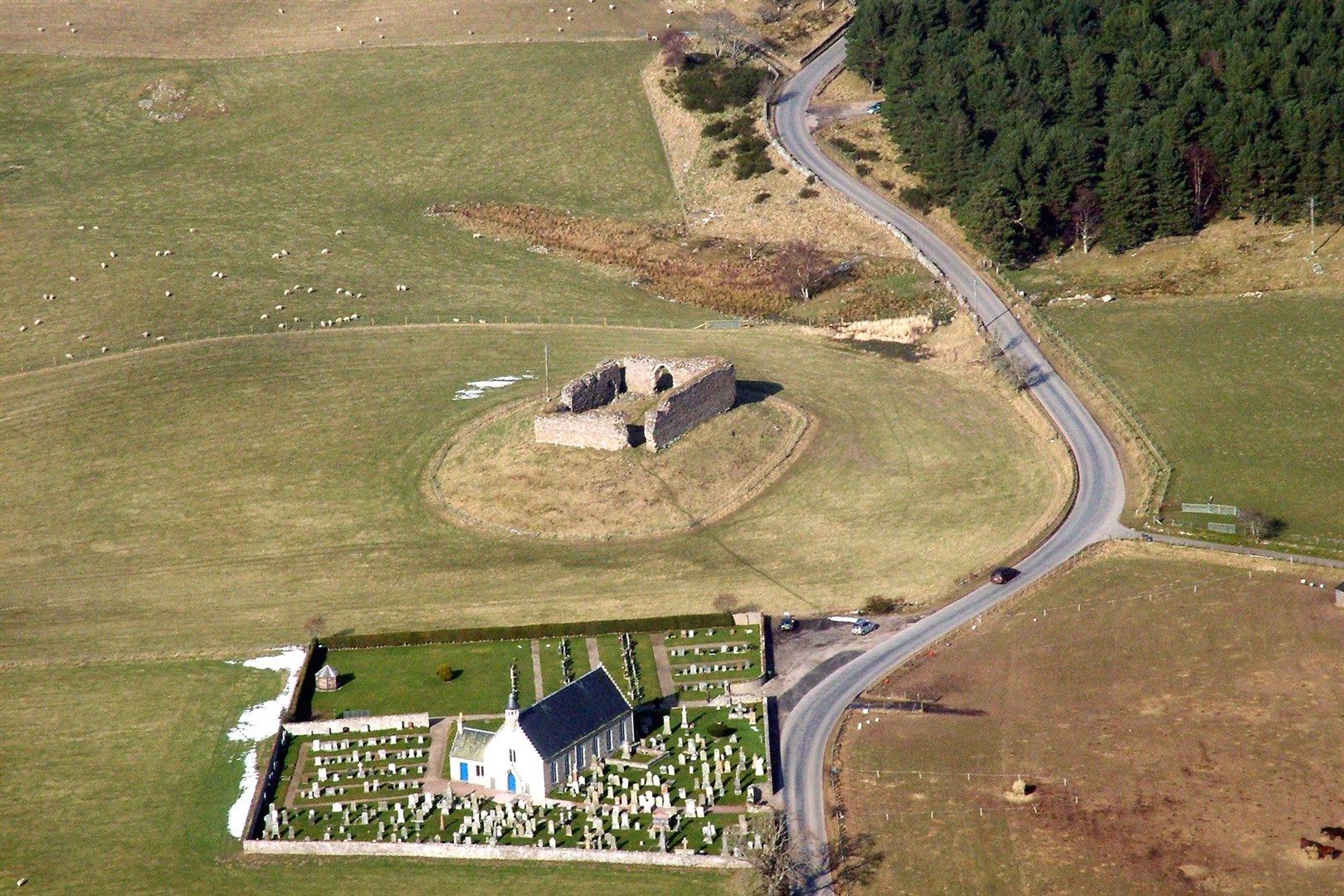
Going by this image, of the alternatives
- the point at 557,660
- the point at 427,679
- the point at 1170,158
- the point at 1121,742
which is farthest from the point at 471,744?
the point at 1170,158

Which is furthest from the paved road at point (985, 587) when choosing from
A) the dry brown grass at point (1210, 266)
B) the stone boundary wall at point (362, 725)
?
the stone boundary wall at point (362, 725)

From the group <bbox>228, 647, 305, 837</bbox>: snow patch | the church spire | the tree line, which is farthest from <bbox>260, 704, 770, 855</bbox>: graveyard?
the tree line

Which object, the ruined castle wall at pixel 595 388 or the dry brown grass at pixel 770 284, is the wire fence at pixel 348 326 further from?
the ruined castle wall at pixel 595 388

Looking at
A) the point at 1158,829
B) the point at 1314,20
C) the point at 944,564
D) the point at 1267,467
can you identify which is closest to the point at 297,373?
the point at 944,564

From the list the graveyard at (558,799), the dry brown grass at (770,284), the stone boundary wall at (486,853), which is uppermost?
the dry brown grass at (770,284)

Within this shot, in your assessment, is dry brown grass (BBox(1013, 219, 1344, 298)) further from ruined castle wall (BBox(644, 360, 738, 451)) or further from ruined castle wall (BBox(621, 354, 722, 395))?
ruined castle wall (BBox(621, 354, 722, 395))

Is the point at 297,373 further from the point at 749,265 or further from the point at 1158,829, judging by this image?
the point at 1158,829

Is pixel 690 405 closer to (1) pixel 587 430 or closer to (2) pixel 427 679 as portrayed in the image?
(1) pixel 587 430
